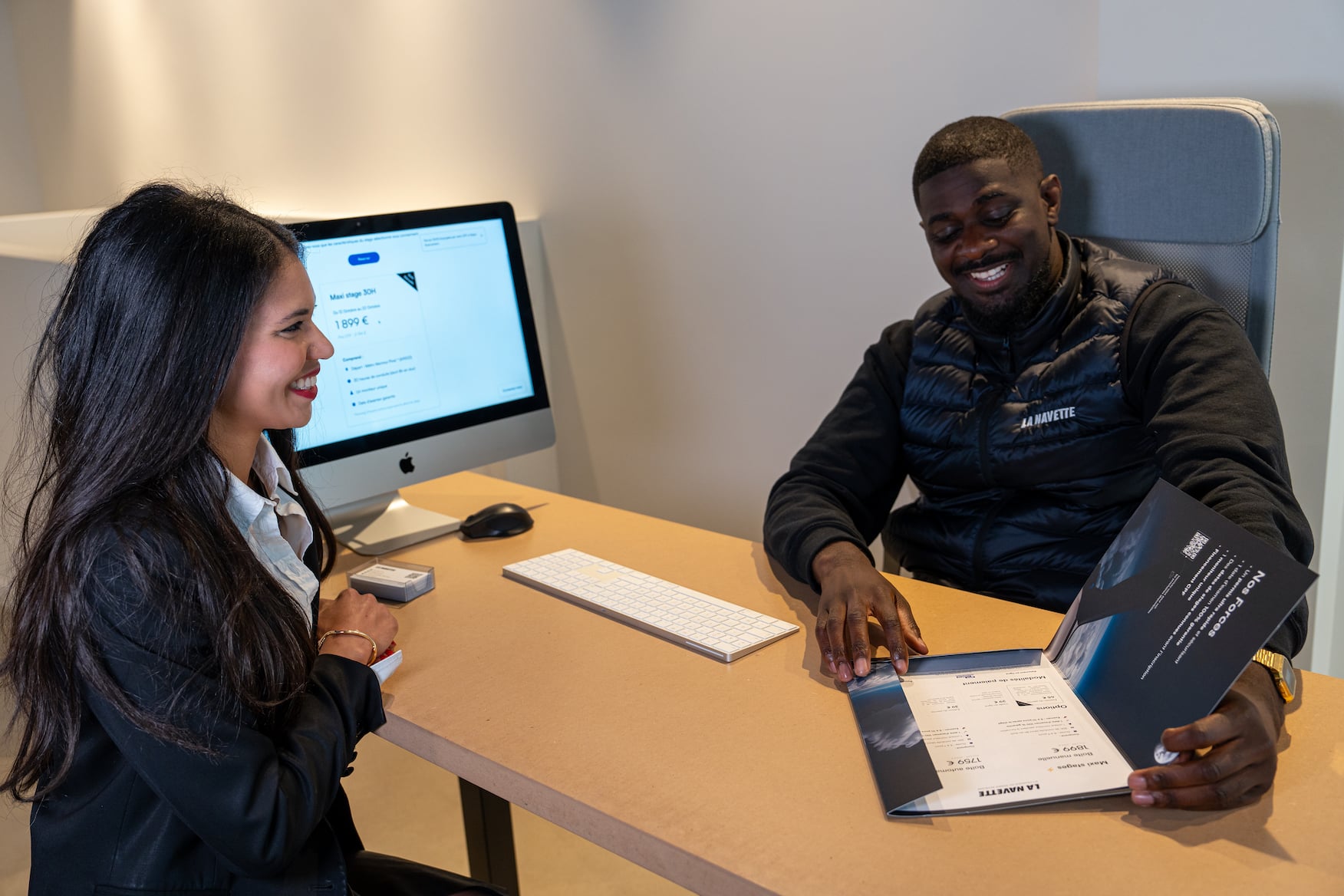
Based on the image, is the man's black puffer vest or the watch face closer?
the watch face

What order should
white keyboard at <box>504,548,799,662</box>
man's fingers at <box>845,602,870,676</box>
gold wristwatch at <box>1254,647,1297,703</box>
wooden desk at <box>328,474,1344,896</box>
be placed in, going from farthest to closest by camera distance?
white keyboard at <box>504,548,799,662</box>
man's fingers at <box>845,602,870,676</box>
gold wristwatch at <box>1254,647,1297,703</box>
wooden desk at <box>328,474,1344,896</box>

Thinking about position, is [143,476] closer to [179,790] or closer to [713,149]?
[179,790]

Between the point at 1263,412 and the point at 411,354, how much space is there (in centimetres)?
119

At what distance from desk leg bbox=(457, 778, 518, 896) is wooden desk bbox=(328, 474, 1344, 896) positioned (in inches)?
14.8

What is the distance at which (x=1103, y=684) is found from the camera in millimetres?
1004

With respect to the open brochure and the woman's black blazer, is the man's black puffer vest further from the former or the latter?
the woman's black blazer

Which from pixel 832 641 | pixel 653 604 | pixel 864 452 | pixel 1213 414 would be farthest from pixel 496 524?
pixel 1213 414

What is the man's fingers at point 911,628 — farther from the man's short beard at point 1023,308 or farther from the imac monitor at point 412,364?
the imac monitor at point 412,364

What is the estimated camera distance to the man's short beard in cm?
151

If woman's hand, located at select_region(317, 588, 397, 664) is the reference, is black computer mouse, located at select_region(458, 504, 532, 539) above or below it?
below

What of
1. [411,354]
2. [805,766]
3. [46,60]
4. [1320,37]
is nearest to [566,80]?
[411,354]

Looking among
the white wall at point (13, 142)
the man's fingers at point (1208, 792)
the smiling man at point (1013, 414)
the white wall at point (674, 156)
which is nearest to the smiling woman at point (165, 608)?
the smiling man at point (1013, 414)

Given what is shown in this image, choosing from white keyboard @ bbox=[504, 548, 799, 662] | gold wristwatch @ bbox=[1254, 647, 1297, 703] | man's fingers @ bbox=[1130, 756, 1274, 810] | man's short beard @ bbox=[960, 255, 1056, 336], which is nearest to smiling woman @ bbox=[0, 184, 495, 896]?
white keyboard @ bbox=[504, 548, 799, 662]

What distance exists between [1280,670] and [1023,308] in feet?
2.17
